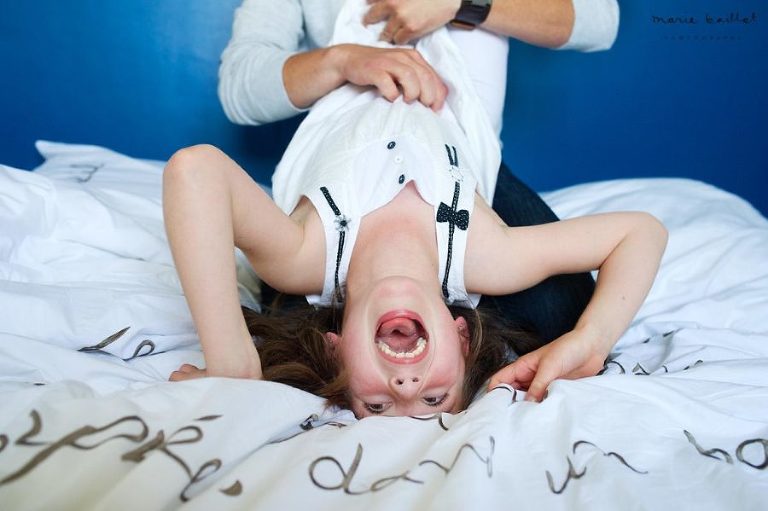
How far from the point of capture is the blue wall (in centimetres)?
166

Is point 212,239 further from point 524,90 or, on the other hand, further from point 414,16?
point 524,90

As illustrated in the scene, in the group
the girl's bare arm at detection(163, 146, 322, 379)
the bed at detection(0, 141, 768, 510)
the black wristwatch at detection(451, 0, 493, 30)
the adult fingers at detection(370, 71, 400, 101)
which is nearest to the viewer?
the bed at detection(0, 141, 768, 510)

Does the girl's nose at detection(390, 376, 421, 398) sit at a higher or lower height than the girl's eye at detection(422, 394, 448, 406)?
higher

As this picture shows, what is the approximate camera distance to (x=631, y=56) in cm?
171

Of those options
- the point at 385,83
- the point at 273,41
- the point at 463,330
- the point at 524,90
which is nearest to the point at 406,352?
the point at 463,330

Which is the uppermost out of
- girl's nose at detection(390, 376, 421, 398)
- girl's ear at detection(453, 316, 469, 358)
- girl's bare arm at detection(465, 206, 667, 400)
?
girl's bare arm at detection(465, 206, 667, 400)

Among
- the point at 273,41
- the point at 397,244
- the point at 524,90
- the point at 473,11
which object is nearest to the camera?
the point at 397,244

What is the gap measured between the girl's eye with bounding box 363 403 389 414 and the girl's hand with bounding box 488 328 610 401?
14 centimetres

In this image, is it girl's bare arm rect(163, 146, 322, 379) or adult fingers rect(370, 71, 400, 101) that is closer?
girl's bare arm rect(163, 146, 322, 379)

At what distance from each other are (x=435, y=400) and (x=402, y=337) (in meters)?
0.10

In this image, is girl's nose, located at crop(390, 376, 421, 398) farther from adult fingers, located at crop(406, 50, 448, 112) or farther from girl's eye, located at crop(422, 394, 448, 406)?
adult fingers, located at crop(406, 50, 448, 112)

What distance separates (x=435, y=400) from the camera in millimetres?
917

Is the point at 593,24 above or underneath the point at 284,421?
above

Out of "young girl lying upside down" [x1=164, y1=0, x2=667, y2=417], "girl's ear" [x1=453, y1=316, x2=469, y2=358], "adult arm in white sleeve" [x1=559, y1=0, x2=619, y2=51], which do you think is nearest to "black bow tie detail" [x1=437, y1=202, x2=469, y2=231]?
"young girl lying upside down" [x1=164, y1=0, x2=667, y2=417]
